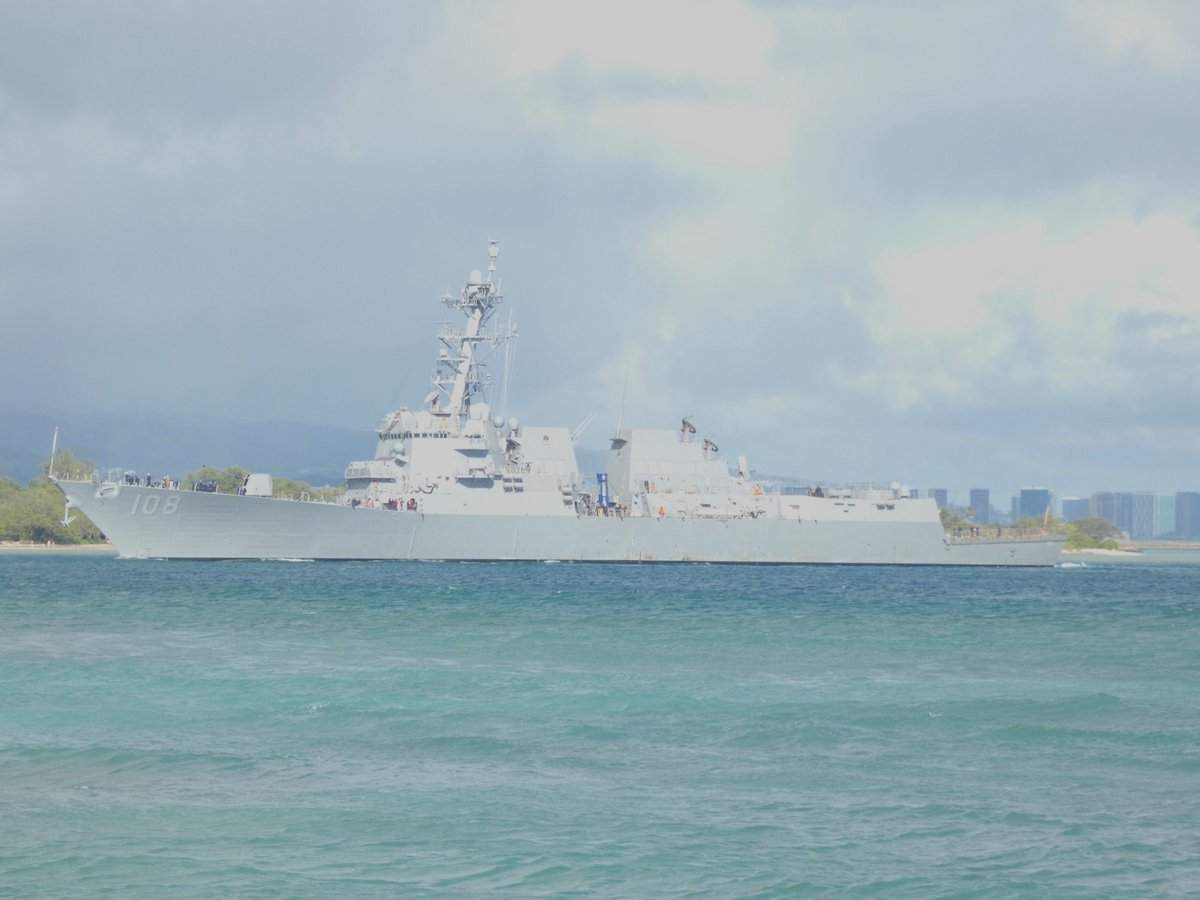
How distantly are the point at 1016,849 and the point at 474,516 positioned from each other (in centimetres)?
4033

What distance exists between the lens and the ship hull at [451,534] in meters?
45.9

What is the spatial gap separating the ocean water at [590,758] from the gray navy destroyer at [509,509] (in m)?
20.0

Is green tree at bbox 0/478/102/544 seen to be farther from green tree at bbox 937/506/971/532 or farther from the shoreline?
green tree at bbox 937/506/971/532

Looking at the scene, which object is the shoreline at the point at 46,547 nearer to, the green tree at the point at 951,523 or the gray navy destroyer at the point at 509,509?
the gray navy destroyer at the point at 509,509

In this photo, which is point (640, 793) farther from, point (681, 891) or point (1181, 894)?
point (1181, 894)

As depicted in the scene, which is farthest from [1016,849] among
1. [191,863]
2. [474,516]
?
[474,516]

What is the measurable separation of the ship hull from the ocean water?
64.3 ft

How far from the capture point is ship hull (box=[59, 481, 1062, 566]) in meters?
45.9

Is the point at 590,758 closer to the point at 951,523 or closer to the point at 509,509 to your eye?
the point at 509,509

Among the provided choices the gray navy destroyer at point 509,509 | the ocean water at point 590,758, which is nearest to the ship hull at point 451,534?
the gray navy destroyer at point 509,509

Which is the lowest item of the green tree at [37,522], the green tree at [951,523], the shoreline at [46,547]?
the shoreline at [46,547]

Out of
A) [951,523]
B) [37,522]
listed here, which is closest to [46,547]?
[37,522]

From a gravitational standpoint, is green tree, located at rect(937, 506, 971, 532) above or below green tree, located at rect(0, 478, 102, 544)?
above

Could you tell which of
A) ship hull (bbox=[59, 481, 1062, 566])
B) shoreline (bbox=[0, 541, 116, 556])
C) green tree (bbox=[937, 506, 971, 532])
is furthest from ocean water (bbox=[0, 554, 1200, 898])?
shoreline (bbox=[0, 541, 116, 556])
